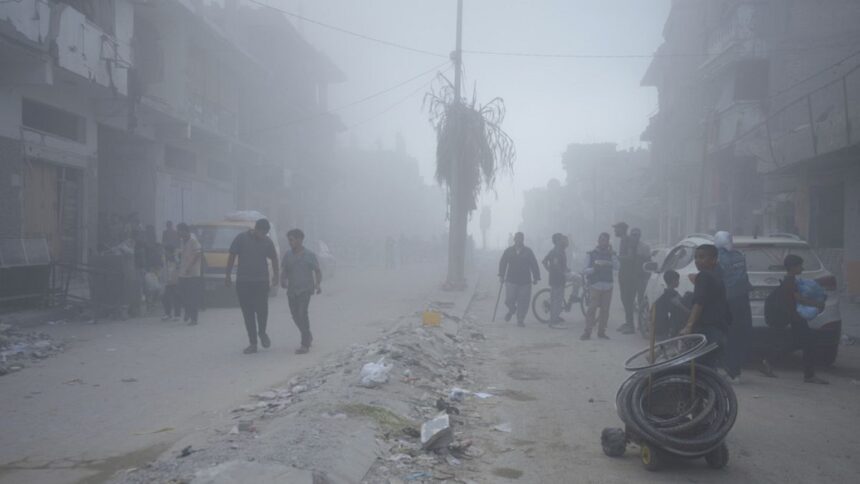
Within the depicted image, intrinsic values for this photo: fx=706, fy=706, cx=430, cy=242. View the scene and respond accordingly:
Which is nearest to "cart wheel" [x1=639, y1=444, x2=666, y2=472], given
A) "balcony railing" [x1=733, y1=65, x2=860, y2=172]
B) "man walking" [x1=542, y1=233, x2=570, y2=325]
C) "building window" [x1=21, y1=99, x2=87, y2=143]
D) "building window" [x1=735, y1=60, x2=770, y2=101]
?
"man walking" [x1=542, y1=233, x2=570, y2=325]

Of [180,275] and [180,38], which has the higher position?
[180,38]

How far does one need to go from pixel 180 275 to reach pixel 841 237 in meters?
18.3

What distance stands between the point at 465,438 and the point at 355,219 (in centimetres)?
7197

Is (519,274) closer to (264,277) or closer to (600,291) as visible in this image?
(600,291)

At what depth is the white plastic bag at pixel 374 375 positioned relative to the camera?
7.00 metres

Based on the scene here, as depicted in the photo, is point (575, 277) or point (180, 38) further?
point (180, 38)

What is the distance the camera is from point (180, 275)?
1318 centimetres

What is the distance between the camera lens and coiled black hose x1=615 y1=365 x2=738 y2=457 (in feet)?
16.0

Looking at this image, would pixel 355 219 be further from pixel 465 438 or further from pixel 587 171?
pixel 465 438

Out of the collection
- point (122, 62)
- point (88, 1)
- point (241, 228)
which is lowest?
point (241, 228)

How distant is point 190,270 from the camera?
13.0m

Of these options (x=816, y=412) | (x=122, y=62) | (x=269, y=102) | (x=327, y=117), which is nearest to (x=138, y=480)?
(x=816, y=412)

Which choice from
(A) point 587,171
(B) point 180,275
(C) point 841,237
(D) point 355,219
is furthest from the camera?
(A) point 587,171

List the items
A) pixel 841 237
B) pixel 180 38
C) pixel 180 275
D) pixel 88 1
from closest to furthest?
pixel 180 275 → pixel 88 1 → pixel 841 237 → pixel 180 38
